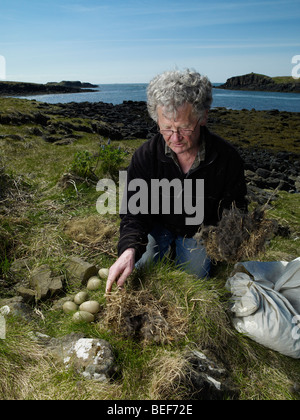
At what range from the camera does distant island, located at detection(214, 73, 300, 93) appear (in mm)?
48812

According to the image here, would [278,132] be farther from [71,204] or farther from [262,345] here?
[262,345]

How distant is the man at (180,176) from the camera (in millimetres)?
2305

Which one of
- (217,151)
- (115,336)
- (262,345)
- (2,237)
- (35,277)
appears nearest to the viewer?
(115,336)

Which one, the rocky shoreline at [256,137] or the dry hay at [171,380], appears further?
the rocky shoreline at [256,137]

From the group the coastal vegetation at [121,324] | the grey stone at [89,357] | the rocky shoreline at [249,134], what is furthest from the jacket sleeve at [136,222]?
the rocky shoreline at [249,134]

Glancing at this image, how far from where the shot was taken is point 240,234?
2537mm

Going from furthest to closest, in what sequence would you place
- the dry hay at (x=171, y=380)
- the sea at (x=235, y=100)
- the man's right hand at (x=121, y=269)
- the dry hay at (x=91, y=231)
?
the sea at (x=235, y=100) < the dry hay at (x=91, y=231) < the man's right hand at (x=121, y=269) < the dry hay at (x=171, y=380)

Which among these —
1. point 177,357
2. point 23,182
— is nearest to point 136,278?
point 177,357

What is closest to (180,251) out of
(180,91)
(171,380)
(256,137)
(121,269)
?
(121,269)

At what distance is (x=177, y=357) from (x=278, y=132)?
1753 cm

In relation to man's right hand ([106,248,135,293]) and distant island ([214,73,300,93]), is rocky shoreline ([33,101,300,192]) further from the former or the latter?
distant island ([214,73,300,93])

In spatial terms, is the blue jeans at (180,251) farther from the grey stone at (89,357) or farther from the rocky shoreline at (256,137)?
the rocky shoreline at (256,137)

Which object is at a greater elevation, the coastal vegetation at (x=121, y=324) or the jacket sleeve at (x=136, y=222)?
the jacket sleeve at (x=136, y=222)
